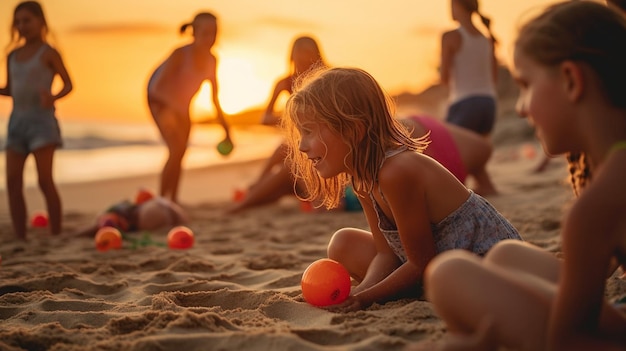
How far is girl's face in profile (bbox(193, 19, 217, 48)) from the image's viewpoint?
7109 mm

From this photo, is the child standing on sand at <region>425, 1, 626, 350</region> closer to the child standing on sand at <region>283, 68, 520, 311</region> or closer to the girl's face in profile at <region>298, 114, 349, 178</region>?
the child standing on sand at <region>283, 68, 520, 311</region>

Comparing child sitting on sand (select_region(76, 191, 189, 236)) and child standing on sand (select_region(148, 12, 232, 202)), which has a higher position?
child standing on sand (select_region(148, 12, 232, 202))

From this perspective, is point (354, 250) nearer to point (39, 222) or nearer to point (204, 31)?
point (39, 222)

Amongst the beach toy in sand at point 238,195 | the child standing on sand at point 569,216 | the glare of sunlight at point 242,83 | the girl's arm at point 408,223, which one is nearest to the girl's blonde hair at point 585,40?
the child standing on sand at point 569,216

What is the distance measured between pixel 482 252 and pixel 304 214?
372cm

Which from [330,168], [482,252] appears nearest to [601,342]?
[482,252]

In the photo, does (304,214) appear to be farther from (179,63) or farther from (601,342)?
(601,342)

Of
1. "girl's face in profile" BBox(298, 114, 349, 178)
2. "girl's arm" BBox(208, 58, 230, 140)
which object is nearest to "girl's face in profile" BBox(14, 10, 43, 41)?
"girl's arm" BBox(208, 58, 230, 140)

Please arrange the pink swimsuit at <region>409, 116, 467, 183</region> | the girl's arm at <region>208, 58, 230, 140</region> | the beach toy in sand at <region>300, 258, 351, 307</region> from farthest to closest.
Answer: the girl's arm at <region>208, 58, 230, 140</region>, the pink swimsuit at <region>409, 116, 467, 183</region>, the beach toy in sand at <region>300, 258, 351, 307</region>

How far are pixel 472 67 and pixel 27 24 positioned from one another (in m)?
4.21

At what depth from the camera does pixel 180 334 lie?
92.4 inches

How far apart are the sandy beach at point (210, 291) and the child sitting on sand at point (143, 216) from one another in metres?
0.27

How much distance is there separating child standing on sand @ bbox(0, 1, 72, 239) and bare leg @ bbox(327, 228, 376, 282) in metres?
3.25

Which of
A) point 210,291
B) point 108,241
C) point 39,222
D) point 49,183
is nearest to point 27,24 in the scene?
point 49,183
